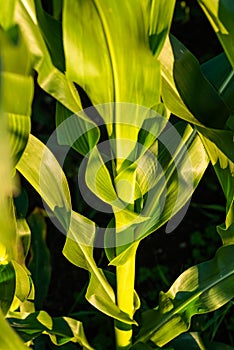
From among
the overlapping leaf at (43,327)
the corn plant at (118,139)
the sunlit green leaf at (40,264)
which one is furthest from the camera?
the sunlit green leaf at (40,264)

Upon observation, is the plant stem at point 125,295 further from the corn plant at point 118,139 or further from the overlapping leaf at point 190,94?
the overlapping leaf at point 190,94

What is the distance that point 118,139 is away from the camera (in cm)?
77

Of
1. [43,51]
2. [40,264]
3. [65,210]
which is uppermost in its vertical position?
[43,51]

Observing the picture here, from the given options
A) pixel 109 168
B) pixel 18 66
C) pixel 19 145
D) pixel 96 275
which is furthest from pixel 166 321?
pixel 18 66

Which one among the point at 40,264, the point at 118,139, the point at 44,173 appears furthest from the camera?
the point at 40,264

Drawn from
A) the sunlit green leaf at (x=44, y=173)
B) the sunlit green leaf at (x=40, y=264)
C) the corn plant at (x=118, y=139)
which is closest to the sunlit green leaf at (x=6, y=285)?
the corn plant at (x=118, y=139)

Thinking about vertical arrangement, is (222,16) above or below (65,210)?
above

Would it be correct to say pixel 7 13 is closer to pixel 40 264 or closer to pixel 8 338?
pixel 8 338

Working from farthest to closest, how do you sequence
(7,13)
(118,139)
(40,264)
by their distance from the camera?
(40,264) < (118,139) < (7,13)

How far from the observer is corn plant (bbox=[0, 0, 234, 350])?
2.10 feet

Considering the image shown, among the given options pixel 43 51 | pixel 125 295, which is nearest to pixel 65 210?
Result: pixel 125 295

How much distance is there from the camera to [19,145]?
0.71 metres

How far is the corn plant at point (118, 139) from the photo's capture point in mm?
641

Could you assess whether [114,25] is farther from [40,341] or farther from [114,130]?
[40,341]
